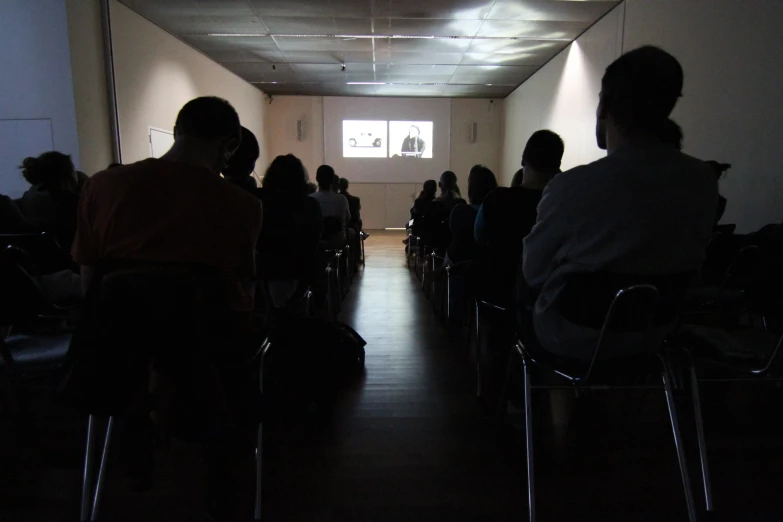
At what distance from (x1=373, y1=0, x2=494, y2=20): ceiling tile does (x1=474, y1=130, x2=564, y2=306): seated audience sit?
12.6 feet

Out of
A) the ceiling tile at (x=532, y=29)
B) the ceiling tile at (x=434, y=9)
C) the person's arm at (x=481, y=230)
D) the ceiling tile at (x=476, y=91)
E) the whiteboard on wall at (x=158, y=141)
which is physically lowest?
the person's arm at (x=481, y=230)

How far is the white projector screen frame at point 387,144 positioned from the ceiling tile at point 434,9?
185 inches

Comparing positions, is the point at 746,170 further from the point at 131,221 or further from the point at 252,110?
the point at 252,110

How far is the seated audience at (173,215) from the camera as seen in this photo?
41.3 inches

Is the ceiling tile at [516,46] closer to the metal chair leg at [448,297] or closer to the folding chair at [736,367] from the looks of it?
the metal chair leg at [448,297]

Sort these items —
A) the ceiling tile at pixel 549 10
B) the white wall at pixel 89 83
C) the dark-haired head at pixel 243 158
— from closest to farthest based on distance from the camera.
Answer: the dark-haired head at pixel 243 158
the white wall at pixel 89 83
the ceiling tile at pixel 549 10

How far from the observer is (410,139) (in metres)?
10.2

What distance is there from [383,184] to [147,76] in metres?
5.62

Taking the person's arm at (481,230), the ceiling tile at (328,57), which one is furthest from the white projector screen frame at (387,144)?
the person's arm at (481,230)

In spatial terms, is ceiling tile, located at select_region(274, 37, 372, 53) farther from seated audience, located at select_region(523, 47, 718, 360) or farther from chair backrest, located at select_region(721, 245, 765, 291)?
seated audience, located at select_region(523, 47, 718, 360)

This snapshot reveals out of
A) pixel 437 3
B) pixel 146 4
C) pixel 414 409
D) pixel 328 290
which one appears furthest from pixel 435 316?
pixel 146 4

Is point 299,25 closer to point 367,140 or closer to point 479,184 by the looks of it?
point 479,184

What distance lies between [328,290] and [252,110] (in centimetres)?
713

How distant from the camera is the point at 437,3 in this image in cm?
498
